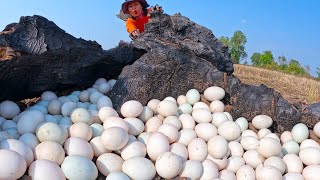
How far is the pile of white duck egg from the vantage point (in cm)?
269

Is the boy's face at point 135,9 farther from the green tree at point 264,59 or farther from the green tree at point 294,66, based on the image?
Result: the green tree at point 264,59

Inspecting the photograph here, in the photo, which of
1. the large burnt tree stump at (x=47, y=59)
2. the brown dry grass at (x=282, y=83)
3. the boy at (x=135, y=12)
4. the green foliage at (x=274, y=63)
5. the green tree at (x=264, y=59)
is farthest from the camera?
the green tree at (x=264, y=59)

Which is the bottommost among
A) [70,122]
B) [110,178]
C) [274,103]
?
[110,178]

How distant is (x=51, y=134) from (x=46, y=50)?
1.05 metres

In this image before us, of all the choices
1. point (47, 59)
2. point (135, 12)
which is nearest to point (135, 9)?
point (135, 12)

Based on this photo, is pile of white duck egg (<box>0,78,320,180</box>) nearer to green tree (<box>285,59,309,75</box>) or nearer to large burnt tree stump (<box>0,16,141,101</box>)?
large burnt tree stump (<box>0,16,141,101</box>)

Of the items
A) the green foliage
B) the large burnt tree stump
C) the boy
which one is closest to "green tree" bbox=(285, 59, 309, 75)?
the green foliage

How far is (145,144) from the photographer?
10.5 ft

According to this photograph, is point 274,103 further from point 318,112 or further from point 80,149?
point 80,149

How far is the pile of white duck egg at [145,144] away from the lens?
2.69 meters

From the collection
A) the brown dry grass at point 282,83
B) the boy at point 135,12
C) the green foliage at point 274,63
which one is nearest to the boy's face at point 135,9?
the boy at point 135,12

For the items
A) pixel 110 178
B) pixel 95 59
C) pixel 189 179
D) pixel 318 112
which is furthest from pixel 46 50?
pixel 318 112

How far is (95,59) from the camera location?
4391 mm

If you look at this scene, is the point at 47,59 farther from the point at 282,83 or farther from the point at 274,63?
the point at 274,63
